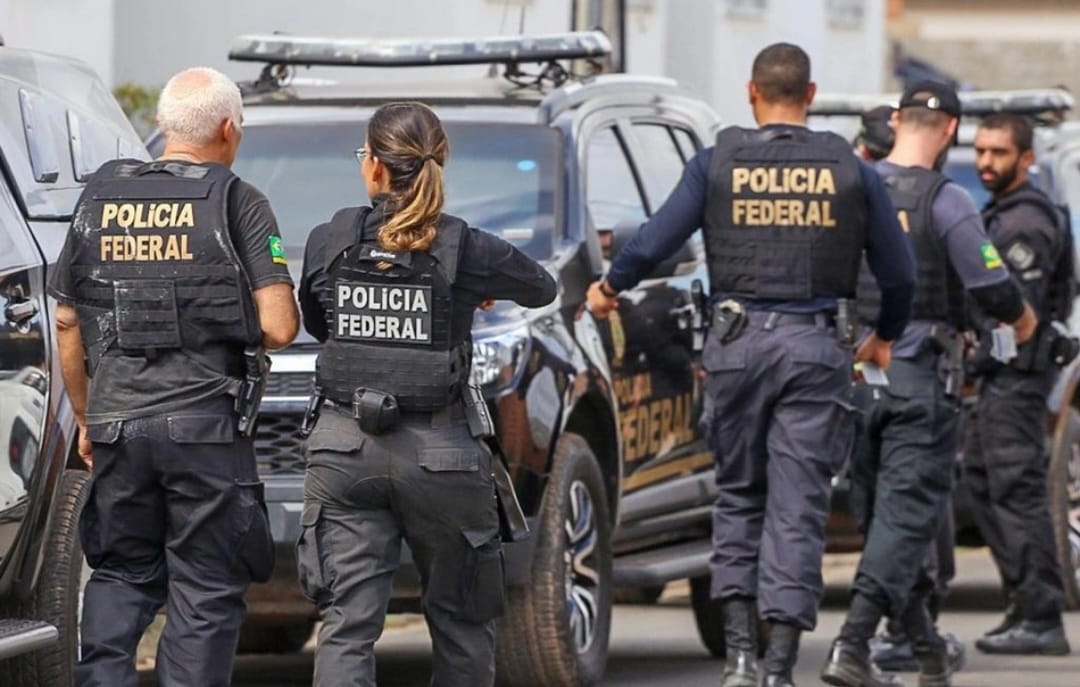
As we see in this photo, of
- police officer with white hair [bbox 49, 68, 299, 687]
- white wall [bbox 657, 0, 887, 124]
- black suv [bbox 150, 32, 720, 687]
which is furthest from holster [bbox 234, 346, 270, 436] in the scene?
white wall [bbox 657, 0, 887, 124]

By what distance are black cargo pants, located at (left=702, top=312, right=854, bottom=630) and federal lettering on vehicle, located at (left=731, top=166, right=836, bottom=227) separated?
270 mm

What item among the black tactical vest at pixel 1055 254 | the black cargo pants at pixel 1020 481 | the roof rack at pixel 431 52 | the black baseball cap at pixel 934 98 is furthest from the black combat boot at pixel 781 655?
the black tactical vest at pixel 1055 254

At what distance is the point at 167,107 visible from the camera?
600cm

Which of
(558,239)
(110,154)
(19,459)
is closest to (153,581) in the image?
(19,459)

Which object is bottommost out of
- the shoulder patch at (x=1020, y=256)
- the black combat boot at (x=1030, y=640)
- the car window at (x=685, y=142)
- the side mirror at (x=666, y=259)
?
the black combat boot at (x=1030, y=640)

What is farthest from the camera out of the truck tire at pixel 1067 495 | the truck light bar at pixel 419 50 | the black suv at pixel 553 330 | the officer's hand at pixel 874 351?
the truck tire at pixel 1067 495

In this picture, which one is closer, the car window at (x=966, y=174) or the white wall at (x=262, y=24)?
the car window at (x=966, y=174)

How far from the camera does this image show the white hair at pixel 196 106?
5984mm

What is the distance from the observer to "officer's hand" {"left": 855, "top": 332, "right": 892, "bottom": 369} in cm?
775

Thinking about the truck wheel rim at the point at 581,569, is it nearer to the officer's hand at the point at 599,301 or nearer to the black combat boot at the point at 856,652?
the officer's hand at the point at 599,301

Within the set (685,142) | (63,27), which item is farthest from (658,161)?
(63,27)

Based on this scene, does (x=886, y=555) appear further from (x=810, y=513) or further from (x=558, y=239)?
(x=558, y=239)

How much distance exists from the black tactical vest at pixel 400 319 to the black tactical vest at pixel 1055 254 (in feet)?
13.8

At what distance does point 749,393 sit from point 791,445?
0.19 metres
